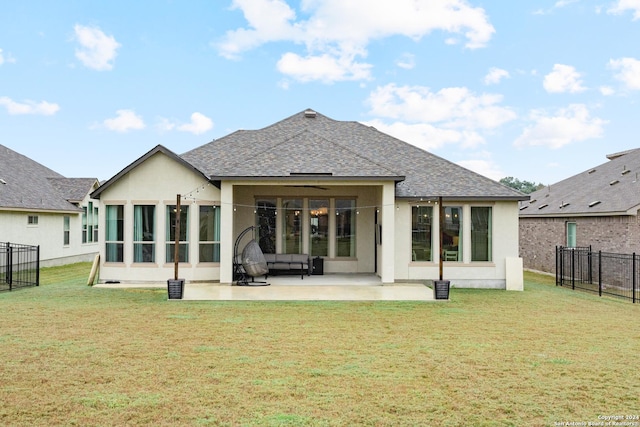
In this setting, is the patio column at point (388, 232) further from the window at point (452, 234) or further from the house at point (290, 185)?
the window at point (452, 234)

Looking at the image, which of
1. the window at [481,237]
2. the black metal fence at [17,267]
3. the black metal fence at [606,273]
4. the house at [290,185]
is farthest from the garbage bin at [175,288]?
the black metal fence at [606,273]

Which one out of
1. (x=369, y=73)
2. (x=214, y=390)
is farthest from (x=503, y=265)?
(x=369, y=73)

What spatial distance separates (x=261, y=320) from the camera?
9344 mm

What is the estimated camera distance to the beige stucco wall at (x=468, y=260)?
14711 mm

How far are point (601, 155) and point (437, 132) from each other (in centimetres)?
1063

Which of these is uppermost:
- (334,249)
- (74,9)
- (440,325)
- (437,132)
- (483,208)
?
(74,9)

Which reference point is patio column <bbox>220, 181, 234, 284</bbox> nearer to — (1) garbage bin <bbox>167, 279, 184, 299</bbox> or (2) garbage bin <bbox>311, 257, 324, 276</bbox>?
(1) garbage bin <bbox>167, 279, 184, 299</bbox>

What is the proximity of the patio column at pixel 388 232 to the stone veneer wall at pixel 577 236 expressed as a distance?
28.5ft

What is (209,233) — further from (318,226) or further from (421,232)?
(421,232)

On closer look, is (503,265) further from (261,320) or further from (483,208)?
(261,320)

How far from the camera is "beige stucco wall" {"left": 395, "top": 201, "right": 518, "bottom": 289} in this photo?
14711mm

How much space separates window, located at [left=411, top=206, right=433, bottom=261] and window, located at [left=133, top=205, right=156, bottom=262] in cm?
829

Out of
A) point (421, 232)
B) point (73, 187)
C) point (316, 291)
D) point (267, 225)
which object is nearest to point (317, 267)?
point (267, 225)

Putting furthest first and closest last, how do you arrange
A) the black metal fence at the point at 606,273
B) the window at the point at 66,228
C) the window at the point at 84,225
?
the window at the point at 84,225 < the window at the point at 66,228 < the black metal fence at the point at 606,273
